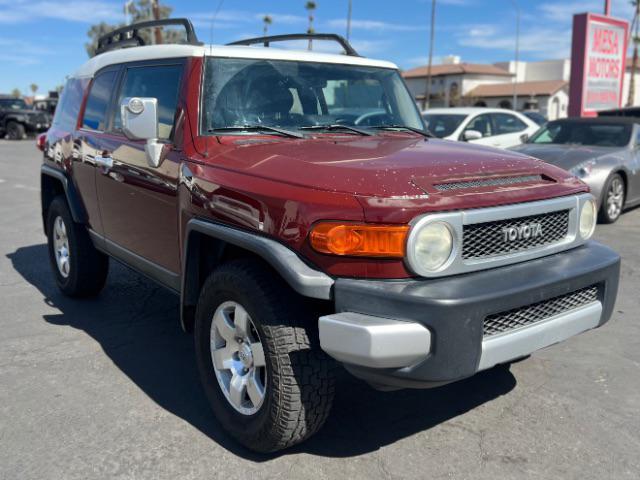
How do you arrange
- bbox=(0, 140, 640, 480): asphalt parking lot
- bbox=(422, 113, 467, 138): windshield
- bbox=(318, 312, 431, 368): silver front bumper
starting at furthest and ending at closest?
bbox=(422, 113, 467, 138): windshield, bbox=(0, 140, 640, 480): asphalt parking lot, bbox=(318, 312, 431, 368): silver front bumper

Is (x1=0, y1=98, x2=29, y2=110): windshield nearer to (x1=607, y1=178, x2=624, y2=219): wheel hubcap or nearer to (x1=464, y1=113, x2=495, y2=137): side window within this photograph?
(x1=464, y1=113, x2=495, y2=137): side window

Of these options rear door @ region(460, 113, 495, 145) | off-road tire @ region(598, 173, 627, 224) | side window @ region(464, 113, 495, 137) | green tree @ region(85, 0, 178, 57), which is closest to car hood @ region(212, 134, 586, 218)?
off-road tire @ region(598, 173, 627, 224)

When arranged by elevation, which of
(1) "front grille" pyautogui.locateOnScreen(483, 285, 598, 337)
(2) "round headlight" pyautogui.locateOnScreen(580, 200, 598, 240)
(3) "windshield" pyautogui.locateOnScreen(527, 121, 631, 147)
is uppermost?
(3) "windshield" pyautogui.locateOnScreen(527, 121, 631, 147)

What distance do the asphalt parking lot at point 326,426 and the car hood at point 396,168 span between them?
3.84 feet

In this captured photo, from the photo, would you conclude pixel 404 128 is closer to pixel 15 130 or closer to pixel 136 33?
pixel 136 33

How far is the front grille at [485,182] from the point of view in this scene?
9.02 feet

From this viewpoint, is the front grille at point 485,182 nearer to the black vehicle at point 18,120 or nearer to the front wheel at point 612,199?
the front wheel at point 612,199

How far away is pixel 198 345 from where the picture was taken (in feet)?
10.8

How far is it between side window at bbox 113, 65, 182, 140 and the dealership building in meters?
58.5

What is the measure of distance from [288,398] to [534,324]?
1.09m

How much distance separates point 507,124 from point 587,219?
944cm

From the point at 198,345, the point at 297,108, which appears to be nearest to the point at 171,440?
the point at 198,345

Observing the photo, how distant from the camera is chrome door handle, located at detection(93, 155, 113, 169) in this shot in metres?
4.32

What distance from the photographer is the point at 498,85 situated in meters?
73.1
